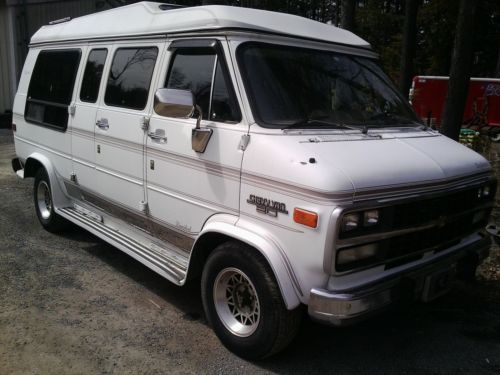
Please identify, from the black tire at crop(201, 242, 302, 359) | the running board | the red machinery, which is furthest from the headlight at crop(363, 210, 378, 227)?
the red machinery

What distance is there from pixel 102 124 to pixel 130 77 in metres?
0.61

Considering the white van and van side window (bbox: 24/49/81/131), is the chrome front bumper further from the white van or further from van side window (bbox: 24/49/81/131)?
van side window (bbox: 24/49/81/131)

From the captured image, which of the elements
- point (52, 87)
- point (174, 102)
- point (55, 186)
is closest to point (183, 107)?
point (174, 102)

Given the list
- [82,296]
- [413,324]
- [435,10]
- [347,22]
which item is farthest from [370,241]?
[435,10]

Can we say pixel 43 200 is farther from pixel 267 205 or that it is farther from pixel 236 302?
pixel 267 205

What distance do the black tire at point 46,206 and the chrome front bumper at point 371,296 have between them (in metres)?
4.09

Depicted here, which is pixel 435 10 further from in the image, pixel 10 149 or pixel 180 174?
pixel 180 174

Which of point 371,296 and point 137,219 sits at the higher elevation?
point 371,296

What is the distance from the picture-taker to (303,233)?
299 cm

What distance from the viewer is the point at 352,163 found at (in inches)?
121

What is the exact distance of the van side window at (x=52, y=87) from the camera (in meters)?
5.63

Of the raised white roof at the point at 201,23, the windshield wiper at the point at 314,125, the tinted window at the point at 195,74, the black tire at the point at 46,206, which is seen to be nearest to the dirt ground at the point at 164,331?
the black tire at the point at 46,206

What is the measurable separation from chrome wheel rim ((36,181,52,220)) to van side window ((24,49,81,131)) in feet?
2.65

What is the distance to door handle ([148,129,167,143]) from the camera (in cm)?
407
